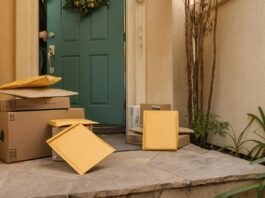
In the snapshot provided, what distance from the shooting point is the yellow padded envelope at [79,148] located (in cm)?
149

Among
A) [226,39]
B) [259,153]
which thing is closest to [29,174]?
[259,153]

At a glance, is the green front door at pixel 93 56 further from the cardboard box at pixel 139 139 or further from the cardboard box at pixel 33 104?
the cardboard box at pixel 33 104

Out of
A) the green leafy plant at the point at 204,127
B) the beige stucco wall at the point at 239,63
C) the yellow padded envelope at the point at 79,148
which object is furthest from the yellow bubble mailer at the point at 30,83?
the beige stucco wall at the point at 239,63

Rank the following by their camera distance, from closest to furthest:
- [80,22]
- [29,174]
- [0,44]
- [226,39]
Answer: [29,174] → [226,39] → [0,44] → [80,22]

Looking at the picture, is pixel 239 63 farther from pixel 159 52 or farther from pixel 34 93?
pixel 34 93

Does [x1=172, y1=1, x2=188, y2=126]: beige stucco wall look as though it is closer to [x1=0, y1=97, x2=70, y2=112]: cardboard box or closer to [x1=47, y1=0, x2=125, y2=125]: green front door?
[x1=47, y1=0, x2=125, y2=125]: green front door

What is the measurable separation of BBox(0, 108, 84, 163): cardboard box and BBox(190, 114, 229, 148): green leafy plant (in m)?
1.17

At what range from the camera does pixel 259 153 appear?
1.85 meters

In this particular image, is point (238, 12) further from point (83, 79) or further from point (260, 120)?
point (83, 79)

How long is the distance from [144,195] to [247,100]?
3.78 ft

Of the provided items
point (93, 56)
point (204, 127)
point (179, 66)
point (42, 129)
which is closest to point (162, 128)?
point (204, 127)

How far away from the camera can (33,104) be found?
178 cm

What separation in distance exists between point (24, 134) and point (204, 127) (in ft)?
4.58

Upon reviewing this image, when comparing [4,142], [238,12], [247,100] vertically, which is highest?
[238,12]
